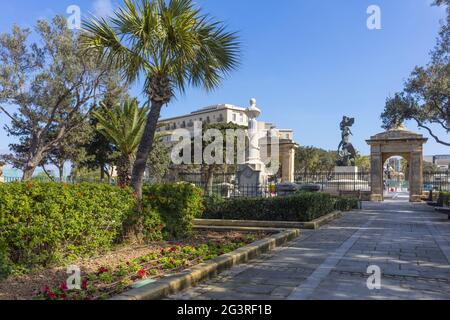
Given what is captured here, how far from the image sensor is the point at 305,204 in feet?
40.2

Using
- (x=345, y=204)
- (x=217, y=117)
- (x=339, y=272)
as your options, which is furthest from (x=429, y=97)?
(x=217, y=117)

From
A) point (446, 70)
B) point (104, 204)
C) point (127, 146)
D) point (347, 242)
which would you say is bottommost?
→ point (347, 242)

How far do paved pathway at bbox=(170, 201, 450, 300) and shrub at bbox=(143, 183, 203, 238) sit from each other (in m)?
2.24

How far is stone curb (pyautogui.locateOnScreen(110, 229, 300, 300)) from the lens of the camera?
449 centimetres

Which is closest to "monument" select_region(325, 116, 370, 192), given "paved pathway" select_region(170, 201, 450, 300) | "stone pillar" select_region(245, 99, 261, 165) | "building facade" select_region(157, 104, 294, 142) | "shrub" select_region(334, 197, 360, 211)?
"shrub" select_region(334, 197, 360, 211)

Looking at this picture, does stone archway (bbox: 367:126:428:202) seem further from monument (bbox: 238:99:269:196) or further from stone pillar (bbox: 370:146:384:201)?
monument (bbox: 238:99:269:196)

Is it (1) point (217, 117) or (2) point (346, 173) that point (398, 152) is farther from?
(1) point (217, 117)

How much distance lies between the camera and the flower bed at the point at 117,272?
15.5 feet

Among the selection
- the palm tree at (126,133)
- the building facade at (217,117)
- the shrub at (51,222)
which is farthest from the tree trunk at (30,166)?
the building facade at (217,117)

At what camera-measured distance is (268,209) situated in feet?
41.1

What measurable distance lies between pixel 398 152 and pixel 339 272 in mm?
29566
